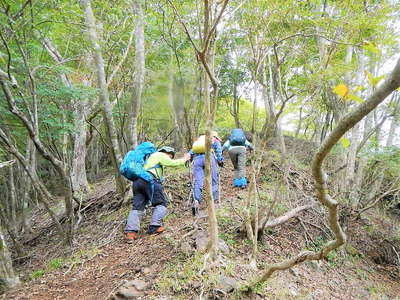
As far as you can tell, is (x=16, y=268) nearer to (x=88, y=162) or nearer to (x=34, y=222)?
(x=34, y=222)

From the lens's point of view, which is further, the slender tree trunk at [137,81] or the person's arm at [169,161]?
the slender tree trunk at [137,81]

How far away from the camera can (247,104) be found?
14.6 m

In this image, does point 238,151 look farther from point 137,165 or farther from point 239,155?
point 137,165

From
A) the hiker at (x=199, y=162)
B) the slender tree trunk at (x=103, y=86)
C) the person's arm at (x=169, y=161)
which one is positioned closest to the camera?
the person's arm at (x=169, y=161)

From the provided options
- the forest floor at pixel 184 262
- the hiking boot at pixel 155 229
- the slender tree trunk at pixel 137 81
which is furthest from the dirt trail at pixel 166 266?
the slender tree trunk at pixel 137 81

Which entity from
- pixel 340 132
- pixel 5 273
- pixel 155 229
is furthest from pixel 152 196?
pixel 340 132

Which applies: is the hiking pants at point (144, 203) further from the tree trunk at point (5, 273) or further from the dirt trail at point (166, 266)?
the tree trunk at point (5, 273)

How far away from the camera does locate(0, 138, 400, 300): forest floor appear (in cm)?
369

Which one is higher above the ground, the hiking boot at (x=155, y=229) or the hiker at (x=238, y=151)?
the hiker at (x=238, y=151)

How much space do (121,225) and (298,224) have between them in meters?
4.02

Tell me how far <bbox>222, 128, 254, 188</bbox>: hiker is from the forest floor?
1.57 feet

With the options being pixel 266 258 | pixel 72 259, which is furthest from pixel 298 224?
pixel 72 259

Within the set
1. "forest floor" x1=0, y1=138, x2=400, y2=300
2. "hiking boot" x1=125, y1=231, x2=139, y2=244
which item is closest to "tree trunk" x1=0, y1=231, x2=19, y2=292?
"forest floor" x1=0, y1=138, x2=400, y2=300

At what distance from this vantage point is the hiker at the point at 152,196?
17.1ft
